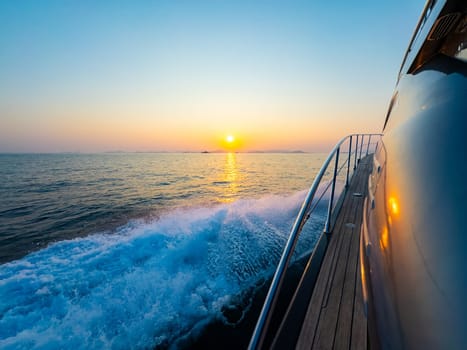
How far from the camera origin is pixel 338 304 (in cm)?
142

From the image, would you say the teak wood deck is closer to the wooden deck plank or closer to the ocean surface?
the wooden deck plank

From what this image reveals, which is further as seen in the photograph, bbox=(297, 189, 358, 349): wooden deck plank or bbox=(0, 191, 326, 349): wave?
bbox=(0, 191, 326, 349): wave

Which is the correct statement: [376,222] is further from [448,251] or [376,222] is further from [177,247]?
[177,247]

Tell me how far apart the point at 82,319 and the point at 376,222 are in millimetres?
2748

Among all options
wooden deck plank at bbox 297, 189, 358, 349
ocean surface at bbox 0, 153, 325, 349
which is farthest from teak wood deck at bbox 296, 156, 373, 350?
ocean surface at bbox 0, 153, 325, 349

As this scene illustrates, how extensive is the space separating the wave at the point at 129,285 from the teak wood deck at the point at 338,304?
1.30 metres

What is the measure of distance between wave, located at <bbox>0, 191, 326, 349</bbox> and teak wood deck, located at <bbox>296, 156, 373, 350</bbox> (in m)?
1.30

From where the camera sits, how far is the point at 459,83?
2.12ft

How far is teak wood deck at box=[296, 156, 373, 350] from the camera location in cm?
119

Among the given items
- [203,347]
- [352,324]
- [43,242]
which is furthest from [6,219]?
[352,324]

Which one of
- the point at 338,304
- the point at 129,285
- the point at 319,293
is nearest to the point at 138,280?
the point at 129,285

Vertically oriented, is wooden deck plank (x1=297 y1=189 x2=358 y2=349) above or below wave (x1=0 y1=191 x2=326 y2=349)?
above

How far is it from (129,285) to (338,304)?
237cm

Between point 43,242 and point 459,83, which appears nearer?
point 459,83
